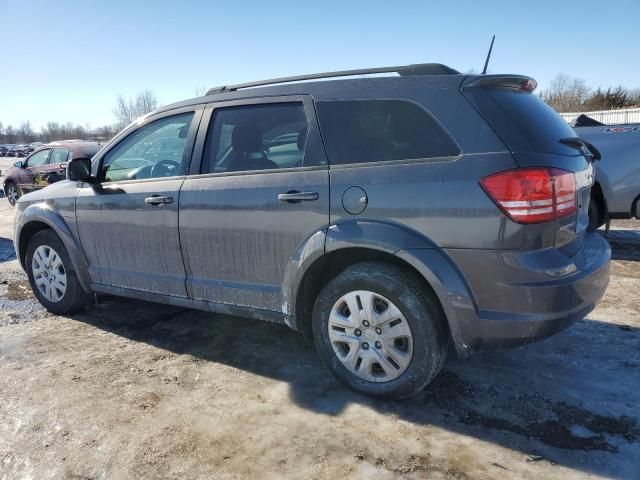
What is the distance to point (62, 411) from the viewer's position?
9.79 feet

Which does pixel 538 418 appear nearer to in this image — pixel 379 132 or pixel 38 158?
pixel 379 132

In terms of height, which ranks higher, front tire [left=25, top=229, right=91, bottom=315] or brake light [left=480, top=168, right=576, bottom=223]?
brake light [left=480, top=168, right=576, bottom=223]

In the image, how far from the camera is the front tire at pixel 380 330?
274 centimetres

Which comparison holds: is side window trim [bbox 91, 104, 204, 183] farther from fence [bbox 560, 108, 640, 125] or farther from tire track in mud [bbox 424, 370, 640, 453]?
fence [bbox 560, 108, 640, 125]

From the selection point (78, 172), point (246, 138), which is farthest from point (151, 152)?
point (246, 138)

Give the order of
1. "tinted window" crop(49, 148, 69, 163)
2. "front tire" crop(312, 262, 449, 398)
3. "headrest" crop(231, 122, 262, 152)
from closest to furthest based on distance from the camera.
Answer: "front tire" crop(312, 262, 449, 398) → "headrest" crop(231, 122, 262, 152) → "tinted window" crop(49, 148, 69, 163)

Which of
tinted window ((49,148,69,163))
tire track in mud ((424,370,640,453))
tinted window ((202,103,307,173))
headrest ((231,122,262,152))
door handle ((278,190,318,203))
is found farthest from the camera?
tinted window ((49,148,69,163))

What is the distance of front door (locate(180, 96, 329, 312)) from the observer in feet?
10.1

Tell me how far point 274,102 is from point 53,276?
9.00 feet

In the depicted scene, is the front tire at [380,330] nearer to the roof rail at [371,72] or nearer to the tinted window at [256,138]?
the tinted window at [256,138]

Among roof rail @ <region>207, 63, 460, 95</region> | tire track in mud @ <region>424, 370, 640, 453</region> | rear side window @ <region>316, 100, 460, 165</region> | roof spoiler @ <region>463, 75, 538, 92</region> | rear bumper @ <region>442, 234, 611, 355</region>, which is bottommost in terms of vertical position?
tire track in mud @ <region>424, 370, 640, 453</region>

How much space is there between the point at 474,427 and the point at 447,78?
6.15ft

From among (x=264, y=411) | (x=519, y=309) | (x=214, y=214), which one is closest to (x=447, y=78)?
(x=519, y=309)

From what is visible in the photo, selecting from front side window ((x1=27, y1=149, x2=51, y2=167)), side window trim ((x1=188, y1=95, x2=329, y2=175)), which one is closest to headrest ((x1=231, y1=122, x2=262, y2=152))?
side window trim ((x1=188, y1=95, x2=329, y2=175))
